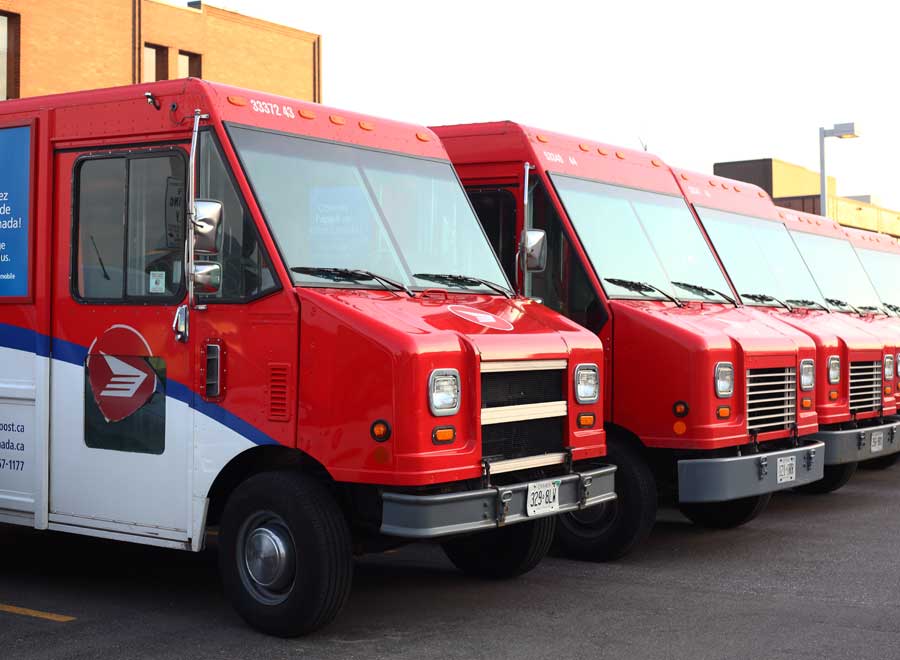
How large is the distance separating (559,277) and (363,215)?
246cm

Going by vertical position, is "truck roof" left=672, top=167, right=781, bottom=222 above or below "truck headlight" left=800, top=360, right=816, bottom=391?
above

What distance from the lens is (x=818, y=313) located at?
494 inches

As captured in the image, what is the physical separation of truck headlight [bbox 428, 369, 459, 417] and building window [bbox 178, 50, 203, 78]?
3090cm

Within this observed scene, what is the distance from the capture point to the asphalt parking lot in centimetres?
685

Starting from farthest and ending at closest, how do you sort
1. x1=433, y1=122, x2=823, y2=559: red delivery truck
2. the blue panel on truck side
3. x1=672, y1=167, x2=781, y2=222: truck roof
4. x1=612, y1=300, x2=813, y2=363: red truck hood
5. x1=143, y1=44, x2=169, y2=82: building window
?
x1=143, y1=44, x2=169, y2=82: building window < x1=672, y1=167, x2=781, y2=222: truck roof < x1=612, y1=300, x2=813, y2=363: red truck hood < x1=433, y1=122, x2=823, y2=559: red delivery truck < the blue panel on truck side

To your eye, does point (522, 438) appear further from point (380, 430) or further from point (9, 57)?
point (9, 57)

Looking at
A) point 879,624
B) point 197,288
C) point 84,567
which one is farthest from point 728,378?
point 84,567

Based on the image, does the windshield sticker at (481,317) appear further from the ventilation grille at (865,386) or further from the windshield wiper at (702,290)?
the ventilation grille at (865,386)

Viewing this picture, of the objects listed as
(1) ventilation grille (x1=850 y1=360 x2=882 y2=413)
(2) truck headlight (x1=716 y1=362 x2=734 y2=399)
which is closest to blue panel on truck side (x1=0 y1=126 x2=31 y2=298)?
(2) truck headlight (x1=716 y1=362 x2=734 y2=399)

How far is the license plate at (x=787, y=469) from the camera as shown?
959cm

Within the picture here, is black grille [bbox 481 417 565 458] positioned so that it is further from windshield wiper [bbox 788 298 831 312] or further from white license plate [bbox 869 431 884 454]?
windshield wiper [bbox 788 298 831 312]

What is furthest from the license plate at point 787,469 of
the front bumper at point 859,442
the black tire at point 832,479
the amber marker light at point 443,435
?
the amber marker light at point 443,435

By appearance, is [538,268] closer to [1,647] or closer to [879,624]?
[879,624]

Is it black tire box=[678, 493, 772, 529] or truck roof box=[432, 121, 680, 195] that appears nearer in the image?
truck roof box=[432, 121, 680, 195]
